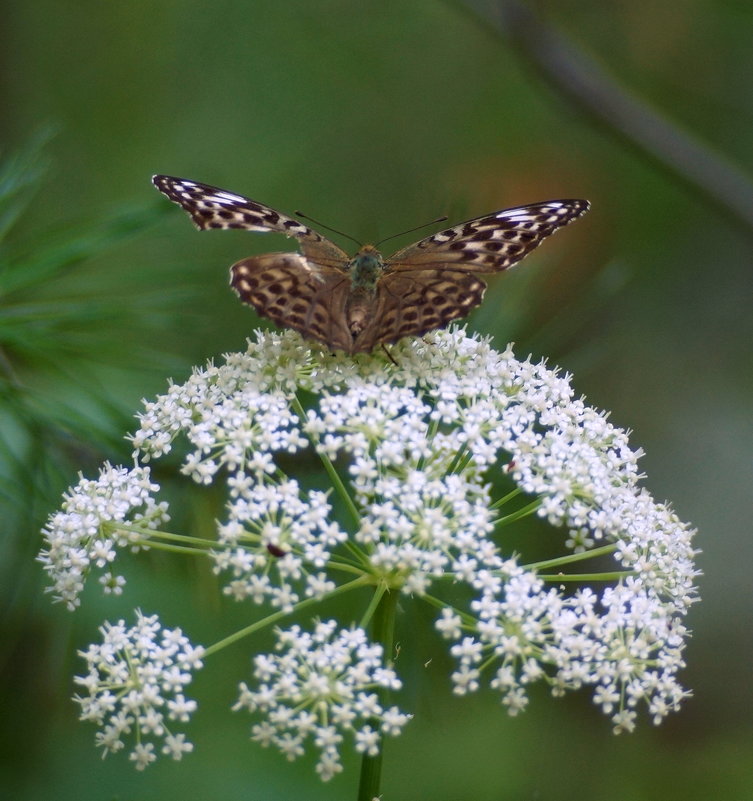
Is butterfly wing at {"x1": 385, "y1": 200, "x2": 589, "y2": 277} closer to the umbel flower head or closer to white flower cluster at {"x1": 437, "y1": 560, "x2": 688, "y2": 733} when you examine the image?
the umbel flower head

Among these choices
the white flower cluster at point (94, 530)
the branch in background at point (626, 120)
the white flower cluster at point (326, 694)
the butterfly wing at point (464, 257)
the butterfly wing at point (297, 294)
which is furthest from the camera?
the branch in background at point (626, 120)

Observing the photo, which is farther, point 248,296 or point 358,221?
point 358,221

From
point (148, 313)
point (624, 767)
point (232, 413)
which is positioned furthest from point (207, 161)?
point (624, 767)

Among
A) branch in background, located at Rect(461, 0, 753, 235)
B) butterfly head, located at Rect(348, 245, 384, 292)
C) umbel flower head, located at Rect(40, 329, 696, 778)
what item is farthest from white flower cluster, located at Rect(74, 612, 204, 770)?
branch in background, located at Rect(461, 0, 753, 235)

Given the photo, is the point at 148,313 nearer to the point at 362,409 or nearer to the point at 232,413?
the point at 232,413

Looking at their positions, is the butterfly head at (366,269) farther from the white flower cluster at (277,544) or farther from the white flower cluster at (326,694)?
the white flower cluster at (326,694)

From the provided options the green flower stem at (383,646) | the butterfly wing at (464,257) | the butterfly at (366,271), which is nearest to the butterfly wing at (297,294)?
the butterfly at (366,271)
